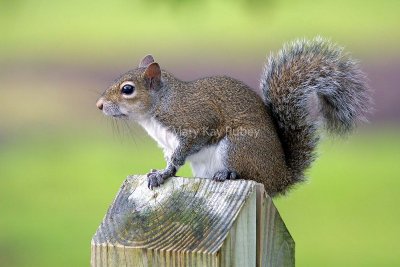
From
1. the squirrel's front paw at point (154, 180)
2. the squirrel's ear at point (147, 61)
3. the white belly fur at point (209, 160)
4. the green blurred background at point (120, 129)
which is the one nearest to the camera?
the squirrel's front paw at point (154, 180)

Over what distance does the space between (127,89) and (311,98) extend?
22.8 inches

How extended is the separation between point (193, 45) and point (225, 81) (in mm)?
3362

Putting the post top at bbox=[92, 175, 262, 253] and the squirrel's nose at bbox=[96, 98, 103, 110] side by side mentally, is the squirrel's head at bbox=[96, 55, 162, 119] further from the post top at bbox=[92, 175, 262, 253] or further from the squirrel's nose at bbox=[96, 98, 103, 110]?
the post top at bbox=[92, 175, 262, 253]

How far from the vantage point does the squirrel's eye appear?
286cm

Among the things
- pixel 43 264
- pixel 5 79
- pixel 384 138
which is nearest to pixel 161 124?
pixel 43 264

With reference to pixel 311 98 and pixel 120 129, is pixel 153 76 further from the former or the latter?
pixel 120 129

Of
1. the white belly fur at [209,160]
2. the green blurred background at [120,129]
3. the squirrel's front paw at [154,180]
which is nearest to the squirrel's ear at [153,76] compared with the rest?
the white belly fur at [209,160]

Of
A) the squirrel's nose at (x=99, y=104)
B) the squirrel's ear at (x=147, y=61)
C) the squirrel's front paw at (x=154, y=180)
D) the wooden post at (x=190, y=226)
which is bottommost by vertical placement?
the wooden post at (x=190, y=226)

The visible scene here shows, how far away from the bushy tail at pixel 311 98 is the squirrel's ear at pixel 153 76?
0.35 m

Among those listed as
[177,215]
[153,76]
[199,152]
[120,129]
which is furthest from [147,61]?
[120,129]

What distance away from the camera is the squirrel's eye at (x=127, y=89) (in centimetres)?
286

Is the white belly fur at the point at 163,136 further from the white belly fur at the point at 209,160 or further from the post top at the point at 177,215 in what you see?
the post top at the point at 177,215

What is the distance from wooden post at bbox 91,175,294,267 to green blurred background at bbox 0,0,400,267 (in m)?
2.67

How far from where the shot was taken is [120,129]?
4.52 metres
